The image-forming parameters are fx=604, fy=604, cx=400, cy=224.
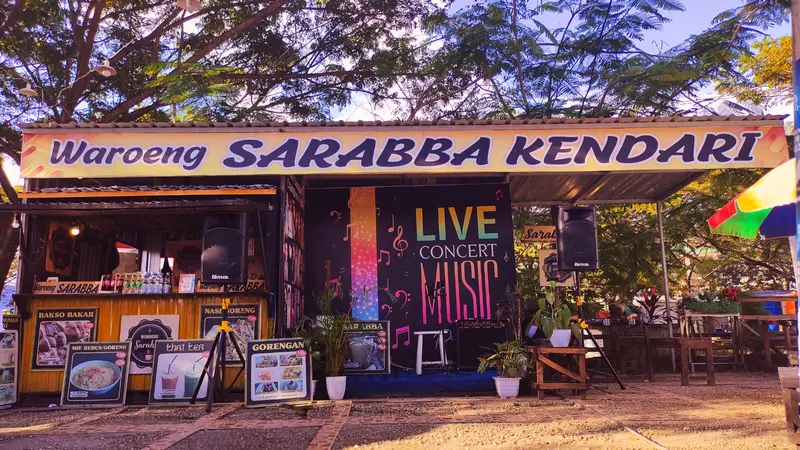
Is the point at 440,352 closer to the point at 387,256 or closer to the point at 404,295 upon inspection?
the point at 404,295

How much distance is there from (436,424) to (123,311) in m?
4.21

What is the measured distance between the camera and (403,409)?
20.0ft

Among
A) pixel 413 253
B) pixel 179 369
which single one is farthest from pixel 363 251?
pixel 179 369

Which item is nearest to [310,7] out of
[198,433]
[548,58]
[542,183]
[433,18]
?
[433,18]

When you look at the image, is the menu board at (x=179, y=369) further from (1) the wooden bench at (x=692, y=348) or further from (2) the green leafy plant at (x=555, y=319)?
(1) the wooden bench at (x=692, y=348)

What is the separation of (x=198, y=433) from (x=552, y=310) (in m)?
4.19

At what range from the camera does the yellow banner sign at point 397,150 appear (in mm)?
7199

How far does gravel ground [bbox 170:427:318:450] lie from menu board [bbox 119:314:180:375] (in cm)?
249

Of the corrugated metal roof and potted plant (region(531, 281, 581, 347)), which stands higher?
the corrugated metal roof

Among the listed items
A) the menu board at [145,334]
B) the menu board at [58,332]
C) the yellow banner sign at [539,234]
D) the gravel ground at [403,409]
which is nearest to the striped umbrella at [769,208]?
the gravel ground at [403,409]

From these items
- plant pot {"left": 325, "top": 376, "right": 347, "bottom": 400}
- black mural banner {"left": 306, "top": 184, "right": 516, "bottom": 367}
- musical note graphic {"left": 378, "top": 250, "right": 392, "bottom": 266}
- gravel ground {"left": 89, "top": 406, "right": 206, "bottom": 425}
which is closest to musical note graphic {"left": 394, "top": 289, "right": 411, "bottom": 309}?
black mural banner {"left": 306, "top": 184, "right": 516, "bottom": 367}

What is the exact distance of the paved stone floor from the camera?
14.6ft

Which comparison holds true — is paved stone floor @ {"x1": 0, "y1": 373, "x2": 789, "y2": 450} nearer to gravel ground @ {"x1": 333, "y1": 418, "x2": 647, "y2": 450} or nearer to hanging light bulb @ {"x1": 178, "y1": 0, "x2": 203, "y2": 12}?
gravel ground @ {"x1": 333, "y1": 418, "x2": 647, "y2": 450}

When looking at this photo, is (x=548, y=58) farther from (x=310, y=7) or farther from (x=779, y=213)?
(x=779, y=213)
